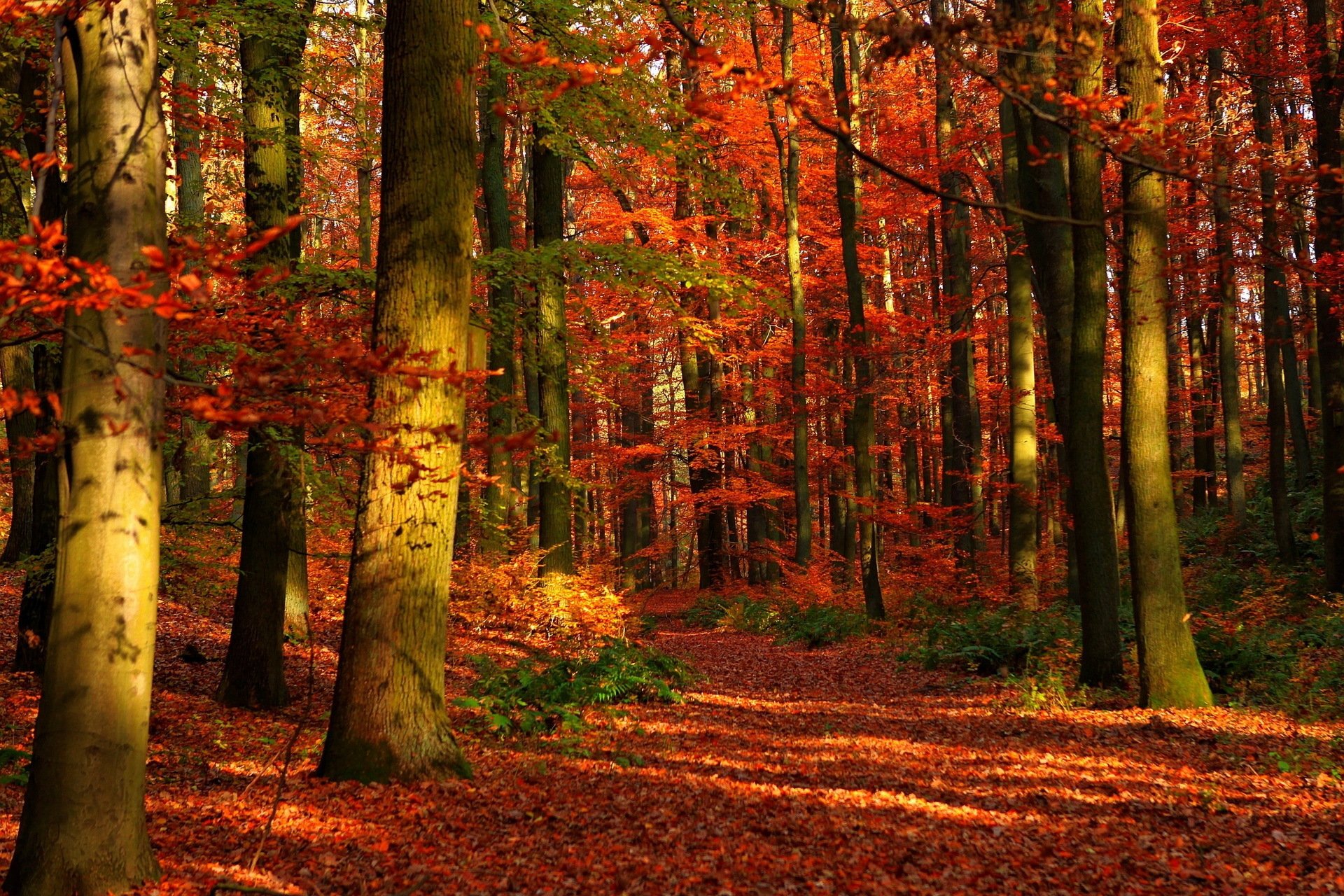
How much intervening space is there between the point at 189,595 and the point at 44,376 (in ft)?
15.1

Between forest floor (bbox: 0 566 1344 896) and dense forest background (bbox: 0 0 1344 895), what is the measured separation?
0.05 metres

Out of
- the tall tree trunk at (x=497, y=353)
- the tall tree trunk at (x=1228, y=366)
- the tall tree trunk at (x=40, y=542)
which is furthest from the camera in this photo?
the tall tree trunk at (x=1228, y=366)

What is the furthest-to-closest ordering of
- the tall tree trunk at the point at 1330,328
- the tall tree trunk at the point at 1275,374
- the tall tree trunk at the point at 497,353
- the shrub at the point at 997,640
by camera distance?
the tall tree trunk at the point at 1275,374, the tall tree trunk at the point at 497,353, the shrub at the point at 997,640, the tall tree trunk at the point at 1330,328

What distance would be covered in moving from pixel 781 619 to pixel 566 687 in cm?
1061

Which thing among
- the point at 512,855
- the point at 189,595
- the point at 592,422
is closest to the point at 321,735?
the point at 512,855

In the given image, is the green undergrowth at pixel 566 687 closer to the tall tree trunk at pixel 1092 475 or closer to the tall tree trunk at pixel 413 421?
the tall tree trunk at pixel 413 421

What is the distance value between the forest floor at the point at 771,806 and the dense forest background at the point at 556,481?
0.17 feet

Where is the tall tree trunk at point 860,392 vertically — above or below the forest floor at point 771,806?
above

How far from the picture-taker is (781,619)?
1941cm

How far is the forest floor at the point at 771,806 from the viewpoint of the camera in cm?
471

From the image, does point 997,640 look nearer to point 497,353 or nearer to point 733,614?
point 497,353

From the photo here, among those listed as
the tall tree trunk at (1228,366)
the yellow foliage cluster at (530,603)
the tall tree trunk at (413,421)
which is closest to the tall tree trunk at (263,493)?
the tall tree trunk at (413,421)

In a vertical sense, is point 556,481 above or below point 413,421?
above

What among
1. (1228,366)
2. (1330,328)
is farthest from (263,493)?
(1228,366)
